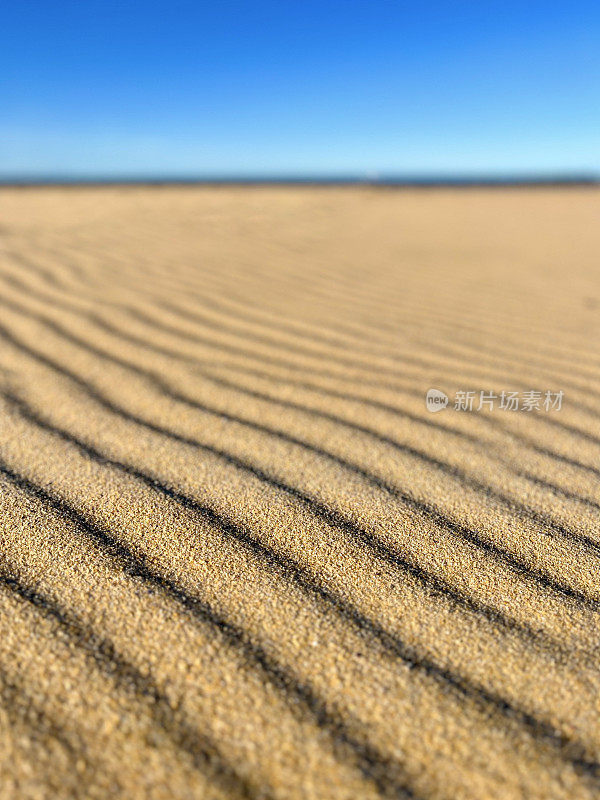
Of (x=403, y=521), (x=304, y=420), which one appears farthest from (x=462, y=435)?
(x=403, y=521)

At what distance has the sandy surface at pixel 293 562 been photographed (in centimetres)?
74

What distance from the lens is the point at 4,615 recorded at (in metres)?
0.93

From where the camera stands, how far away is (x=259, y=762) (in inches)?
28.6

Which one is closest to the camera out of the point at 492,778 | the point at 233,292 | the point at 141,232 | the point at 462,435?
the point at 492,778

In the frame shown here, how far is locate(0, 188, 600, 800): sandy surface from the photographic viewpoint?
74 cm

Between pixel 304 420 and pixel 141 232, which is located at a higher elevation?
pixel 141 232

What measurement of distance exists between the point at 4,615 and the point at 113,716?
26 centimetres

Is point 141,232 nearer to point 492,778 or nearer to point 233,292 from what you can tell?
point 233,292

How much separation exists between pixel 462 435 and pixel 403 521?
0.51 meters

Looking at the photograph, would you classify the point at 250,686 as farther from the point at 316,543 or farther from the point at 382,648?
the point at 316,543

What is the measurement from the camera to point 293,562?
42.8 inches

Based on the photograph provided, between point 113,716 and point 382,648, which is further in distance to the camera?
point 382,648

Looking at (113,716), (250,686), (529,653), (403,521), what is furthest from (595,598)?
(113,716)

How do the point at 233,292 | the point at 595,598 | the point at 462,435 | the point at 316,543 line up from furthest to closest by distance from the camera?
the point at 233,292 < the point at 462,435 < the point at 316,543 < the point at 595,598
